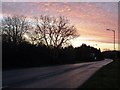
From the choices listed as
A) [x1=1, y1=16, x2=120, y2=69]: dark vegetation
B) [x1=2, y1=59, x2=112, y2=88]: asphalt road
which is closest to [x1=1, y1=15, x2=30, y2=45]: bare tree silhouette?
[x1=1, y1=16, x2=120, y2=69]: dark vegetation

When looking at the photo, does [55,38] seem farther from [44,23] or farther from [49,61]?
[49,61]

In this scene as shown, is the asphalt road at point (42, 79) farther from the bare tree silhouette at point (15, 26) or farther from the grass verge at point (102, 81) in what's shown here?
the bare tree silhouette at point (15, 26)

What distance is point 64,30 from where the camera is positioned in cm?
9444

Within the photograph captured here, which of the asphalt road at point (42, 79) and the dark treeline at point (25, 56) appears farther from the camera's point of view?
the dark treeline at point (25, 56)

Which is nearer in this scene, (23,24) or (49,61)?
(49,61)

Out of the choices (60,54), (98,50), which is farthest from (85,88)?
(98,50)

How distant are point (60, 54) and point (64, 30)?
47.2ft

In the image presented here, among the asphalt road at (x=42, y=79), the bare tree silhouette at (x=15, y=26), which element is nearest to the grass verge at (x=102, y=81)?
the asphalt road at (x=42, y=79)

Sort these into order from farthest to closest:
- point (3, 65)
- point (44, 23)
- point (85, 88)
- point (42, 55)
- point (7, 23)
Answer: point (44, 23) < point (7, 23) < point (42, 55) < point (3, 65) < point (85, 88)

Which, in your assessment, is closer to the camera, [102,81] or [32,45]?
[102,81]

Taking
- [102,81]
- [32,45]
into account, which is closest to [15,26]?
[32,45]

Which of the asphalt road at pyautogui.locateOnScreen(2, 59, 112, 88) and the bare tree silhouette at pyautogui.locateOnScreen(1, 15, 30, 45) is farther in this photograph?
the bare tree silhouette at pyautogui.locateOnScreen(1, 15, 30, 45)

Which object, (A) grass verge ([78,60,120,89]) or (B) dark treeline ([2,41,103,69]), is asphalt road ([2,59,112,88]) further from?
(B) dark treeline ([2,41,103,69])

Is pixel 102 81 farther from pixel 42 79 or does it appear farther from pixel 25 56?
pixel 25 56
